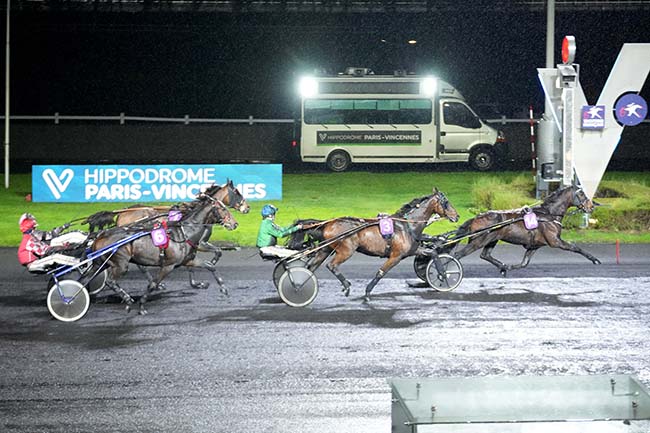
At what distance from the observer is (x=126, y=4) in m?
39.2

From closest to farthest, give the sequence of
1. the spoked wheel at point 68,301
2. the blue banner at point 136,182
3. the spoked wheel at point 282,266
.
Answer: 1. the spoked wheel at point 68,301
2. the spoked wheel at point 282,266
3. the blue banner at point 136,182

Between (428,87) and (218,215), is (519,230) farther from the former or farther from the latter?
(428,87)

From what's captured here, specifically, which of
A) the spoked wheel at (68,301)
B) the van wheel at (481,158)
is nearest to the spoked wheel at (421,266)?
the spoked wheel at (68,301)

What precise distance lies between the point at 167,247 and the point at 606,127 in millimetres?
9747

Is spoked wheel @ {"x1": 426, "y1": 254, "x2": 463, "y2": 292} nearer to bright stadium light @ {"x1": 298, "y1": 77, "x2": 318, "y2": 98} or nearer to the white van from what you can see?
the white van

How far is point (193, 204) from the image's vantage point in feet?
42.9

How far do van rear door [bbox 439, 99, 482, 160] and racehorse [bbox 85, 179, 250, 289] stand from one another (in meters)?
14.5

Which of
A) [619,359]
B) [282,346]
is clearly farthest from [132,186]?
[619,359]

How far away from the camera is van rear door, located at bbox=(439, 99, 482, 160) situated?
1098 inches

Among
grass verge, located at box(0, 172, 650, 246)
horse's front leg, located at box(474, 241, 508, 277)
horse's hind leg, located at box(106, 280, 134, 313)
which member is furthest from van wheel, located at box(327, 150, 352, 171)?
horse's hind leg, located at box(106, 280, 134, 313)

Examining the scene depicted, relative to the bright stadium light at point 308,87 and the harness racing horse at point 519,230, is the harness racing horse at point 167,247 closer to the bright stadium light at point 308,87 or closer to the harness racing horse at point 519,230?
the harness racing horse at point 519,230

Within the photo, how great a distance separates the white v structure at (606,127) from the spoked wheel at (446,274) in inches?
239

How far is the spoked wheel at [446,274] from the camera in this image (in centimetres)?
1314

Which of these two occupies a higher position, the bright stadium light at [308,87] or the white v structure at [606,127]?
the bright stadium light at [308,87]
